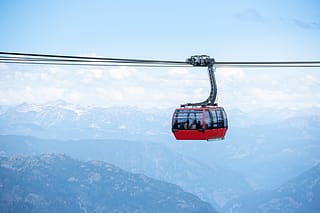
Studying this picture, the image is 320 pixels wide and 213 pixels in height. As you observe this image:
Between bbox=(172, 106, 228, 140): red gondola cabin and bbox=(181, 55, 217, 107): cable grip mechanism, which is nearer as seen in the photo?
bbox=(181, 55, 217, 107): cable grip mechanism

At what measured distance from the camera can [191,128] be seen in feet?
120

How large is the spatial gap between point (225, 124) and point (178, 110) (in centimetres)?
468

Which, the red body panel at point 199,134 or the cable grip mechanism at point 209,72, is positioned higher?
the cable grip mechanism at point 209,72

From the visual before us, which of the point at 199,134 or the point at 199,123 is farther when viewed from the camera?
the point at 199,134

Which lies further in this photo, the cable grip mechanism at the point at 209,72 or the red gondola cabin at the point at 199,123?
the red gondola cabin at the point at 199,123

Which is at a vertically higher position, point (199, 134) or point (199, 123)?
point (199, 123)

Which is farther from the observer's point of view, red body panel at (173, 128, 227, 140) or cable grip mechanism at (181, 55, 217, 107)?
red body panel at (173, 128, 227, 140)

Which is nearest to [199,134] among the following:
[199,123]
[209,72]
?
[199,123]

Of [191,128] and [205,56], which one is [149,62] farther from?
[191,128]

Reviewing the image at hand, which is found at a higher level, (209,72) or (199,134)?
(209,72)

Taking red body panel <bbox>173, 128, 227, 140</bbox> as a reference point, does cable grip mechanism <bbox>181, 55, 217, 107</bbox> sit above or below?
above

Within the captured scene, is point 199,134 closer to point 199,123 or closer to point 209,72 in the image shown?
point 199,123

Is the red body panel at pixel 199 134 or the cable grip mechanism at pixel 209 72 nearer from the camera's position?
the cable grip mechanism at pixel 209 72

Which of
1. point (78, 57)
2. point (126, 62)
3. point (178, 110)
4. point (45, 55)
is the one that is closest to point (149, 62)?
point (126, 62)
